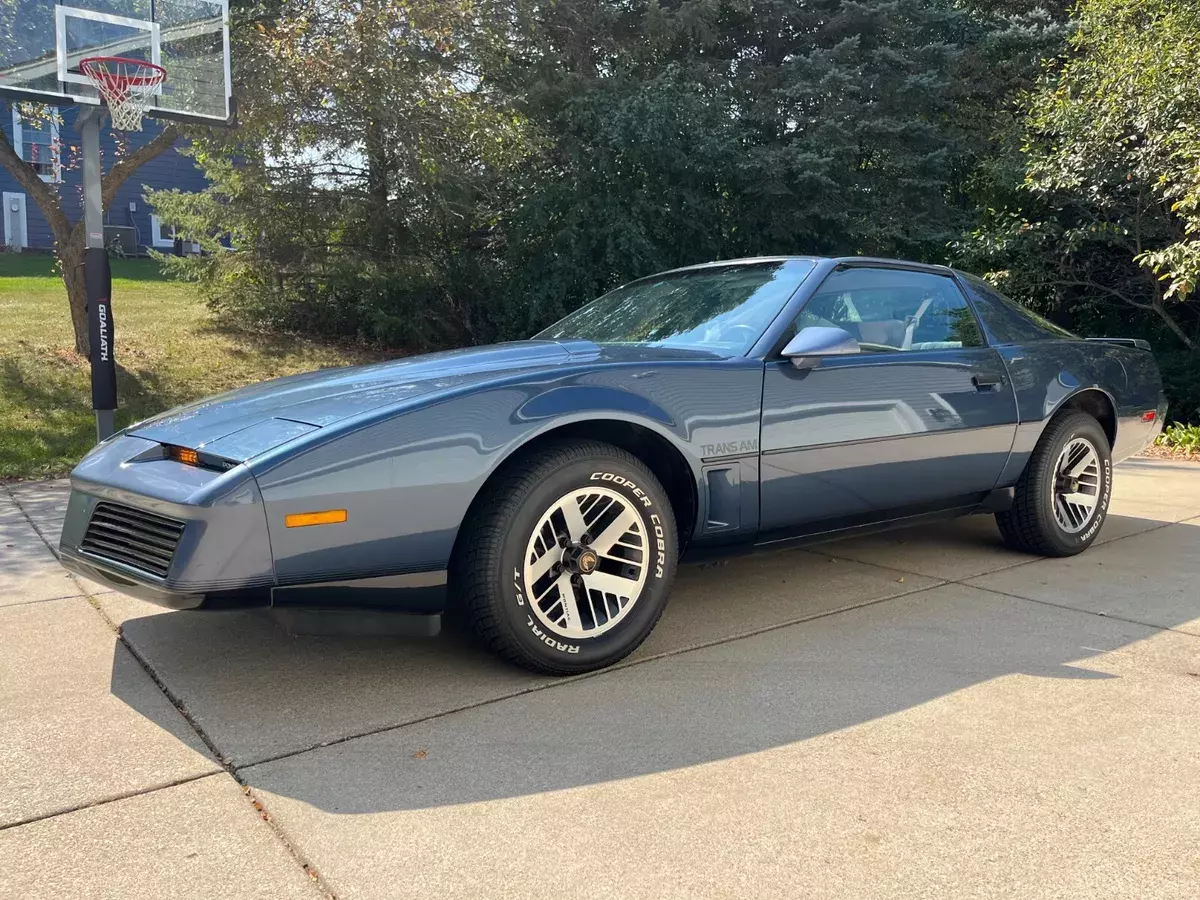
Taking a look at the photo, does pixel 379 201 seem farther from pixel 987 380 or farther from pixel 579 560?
pixel 579 560

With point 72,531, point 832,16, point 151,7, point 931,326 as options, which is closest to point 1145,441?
point 931,326

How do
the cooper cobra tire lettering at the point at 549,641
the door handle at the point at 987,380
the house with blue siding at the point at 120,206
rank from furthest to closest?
the house with blue siding at the point at 120,206, the door handle at the point at 987,380, the cooper cobra tire lettering at the point at 549,641

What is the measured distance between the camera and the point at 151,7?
847 cm

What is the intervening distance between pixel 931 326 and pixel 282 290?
12.0 m

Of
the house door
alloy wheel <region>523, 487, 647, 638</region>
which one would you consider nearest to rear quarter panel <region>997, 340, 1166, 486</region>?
alloy wheel <region>523, 487, 647, 638</region>

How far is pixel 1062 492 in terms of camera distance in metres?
4.79

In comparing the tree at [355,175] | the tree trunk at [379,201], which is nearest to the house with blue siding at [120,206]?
the tree at [355,175]

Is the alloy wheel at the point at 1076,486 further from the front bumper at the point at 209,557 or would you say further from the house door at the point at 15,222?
the house door at the point at 15,222

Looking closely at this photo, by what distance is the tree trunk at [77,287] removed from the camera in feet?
34.0

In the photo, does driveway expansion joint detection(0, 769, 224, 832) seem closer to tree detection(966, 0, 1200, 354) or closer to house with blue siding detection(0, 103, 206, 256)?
tree detection(966, 0, 1200, 354)

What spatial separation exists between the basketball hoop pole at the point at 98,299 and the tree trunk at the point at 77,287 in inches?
120

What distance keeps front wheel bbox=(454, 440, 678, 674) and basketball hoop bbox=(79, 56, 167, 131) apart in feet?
21.9

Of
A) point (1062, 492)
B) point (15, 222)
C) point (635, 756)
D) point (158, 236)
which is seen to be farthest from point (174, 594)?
point (158, 236)

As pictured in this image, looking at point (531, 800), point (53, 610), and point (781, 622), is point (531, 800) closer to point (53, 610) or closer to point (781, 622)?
point (781, 622)
